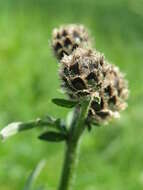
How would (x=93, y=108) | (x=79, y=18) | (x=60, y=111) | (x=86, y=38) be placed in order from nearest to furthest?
1. (x=93, y=108)
2. (x=86, y=38)
3. (x=60, y=111)
4. (x=79, y=18)

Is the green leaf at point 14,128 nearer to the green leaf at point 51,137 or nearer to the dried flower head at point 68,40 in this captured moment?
the green leaf at point 51,137

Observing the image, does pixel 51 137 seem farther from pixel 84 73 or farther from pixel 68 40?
pixel 84 73

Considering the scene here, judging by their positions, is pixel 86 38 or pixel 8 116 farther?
pixel 8 116

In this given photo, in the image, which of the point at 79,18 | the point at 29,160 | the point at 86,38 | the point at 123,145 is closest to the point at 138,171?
the point at 123,145

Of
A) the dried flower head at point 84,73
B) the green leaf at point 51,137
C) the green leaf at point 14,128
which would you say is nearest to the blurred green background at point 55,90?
the green leaf at point 51,137

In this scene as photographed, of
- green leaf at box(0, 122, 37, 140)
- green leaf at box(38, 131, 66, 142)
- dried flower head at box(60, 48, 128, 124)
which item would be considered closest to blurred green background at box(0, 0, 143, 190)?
green leaf at box(38, 131, 66, 142)

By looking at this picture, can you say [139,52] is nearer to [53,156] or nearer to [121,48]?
[121,48]
